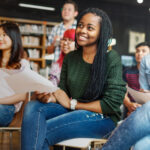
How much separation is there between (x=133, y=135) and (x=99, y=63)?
0.45 meters

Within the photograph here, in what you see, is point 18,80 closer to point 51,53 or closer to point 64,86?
point 64,86

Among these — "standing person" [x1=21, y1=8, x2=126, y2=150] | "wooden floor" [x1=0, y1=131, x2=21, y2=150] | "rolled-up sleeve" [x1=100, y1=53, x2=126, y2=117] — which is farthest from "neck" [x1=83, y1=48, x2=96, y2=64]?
"wooden floor" [x1=0, y1=131, x2=21, y2=150]

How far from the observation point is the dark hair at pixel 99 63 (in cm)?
133

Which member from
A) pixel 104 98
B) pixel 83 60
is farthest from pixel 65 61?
pixel 104 98

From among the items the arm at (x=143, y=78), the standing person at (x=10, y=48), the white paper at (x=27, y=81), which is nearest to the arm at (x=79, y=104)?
the white paper at (x=27, y=81)

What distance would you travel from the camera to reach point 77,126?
1.22 metres

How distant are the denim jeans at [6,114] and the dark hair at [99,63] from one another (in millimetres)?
602

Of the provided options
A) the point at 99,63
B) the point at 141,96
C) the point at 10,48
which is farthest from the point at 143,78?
the point at 10,48

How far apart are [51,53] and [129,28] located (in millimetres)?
6183

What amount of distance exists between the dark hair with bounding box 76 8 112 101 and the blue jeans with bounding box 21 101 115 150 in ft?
0.39

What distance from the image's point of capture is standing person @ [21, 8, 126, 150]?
119cm

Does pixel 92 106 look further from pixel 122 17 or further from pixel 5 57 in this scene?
pixel 122 17

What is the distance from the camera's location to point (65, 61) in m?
1.53

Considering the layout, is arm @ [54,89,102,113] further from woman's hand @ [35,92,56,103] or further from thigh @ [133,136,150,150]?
thigh @ [133,136,150,150]
